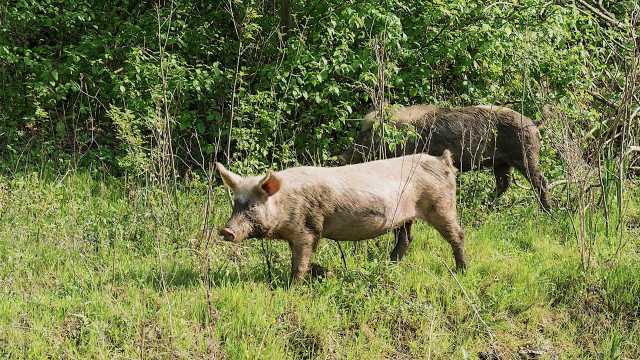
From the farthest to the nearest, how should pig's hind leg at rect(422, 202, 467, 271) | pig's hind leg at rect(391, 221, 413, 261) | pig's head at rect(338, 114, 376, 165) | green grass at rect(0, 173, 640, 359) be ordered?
1. pig's head at rect(338, 114, 376, 165)
2. pig's hind leg at rect(391, 221, 413, 261)
3. pig's hind leg at rect(422, 202, 467, 271)
4. green grass at rect(0, 173, 640, 359)

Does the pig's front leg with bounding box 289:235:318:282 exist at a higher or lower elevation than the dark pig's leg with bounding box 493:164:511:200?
higher

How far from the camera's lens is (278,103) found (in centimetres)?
875

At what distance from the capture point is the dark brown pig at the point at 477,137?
8.79 m

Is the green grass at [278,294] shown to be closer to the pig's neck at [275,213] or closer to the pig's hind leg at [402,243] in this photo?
the pig's hind leg at [402,243]

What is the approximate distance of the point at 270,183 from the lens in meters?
5.73

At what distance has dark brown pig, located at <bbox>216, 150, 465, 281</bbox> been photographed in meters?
5.81

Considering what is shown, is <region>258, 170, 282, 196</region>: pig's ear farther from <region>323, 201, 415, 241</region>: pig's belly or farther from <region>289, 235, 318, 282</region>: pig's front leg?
<region>323, 201, 415, 241</region>: pig's belly

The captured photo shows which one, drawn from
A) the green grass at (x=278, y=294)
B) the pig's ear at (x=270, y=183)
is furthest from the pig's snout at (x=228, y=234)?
the pig's ear at (x=270, y=183)

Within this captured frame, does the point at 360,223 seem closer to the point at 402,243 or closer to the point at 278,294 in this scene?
the point at 402,243

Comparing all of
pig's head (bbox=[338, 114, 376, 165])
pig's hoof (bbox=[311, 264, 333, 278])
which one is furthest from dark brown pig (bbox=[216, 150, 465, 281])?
pig's head (bbox=[338, 114, 376, 165])

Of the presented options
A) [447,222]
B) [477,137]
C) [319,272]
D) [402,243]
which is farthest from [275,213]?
[477,137]

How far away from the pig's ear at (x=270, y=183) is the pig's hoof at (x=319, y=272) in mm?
835

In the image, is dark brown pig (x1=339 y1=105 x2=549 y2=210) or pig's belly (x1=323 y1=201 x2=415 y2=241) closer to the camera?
pig's belly (x1=323 y1=201 x2=415 y2=241)

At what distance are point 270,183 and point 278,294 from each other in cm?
83
